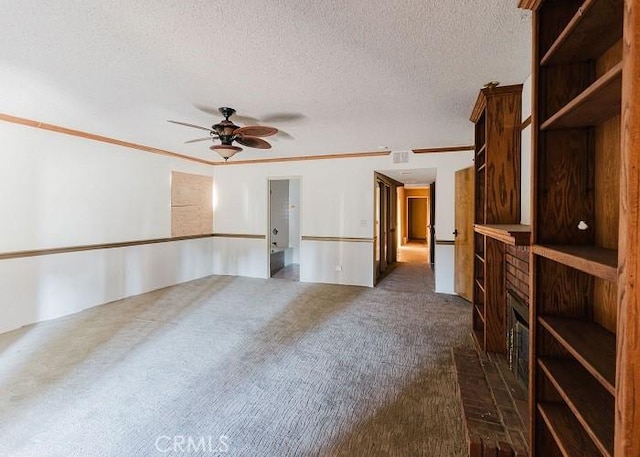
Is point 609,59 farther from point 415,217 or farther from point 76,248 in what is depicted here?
point 415,217

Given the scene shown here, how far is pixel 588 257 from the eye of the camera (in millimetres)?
976

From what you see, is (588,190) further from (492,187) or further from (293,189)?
(293,189)

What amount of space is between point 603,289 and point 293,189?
641 centimetres

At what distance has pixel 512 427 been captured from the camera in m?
1.63

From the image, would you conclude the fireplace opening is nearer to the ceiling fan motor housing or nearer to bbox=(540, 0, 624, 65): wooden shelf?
bbox=(540, 0, 624, 65): wooden shelf

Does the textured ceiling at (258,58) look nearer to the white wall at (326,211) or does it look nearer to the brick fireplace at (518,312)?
the brick fireplace at (518,312)

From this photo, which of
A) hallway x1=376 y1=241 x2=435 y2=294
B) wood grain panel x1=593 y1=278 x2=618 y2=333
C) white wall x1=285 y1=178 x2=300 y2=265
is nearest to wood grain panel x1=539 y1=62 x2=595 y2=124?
wood grain panel x1=593 y1=278 x2=618 y2=333

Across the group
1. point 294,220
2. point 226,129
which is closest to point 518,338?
point 226,129

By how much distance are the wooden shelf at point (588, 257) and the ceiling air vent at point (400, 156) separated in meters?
3.77

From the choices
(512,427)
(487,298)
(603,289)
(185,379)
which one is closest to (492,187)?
(487,298)

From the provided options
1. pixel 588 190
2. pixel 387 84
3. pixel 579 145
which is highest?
pixel 387 84

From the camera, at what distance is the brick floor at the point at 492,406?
1.53 m

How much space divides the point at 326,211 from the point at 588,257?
14.8 feet

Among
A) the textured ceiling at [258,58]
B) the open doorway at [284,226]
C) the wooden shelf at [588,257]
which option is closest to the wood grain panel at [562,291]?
the wooden shelf at [588,257]
